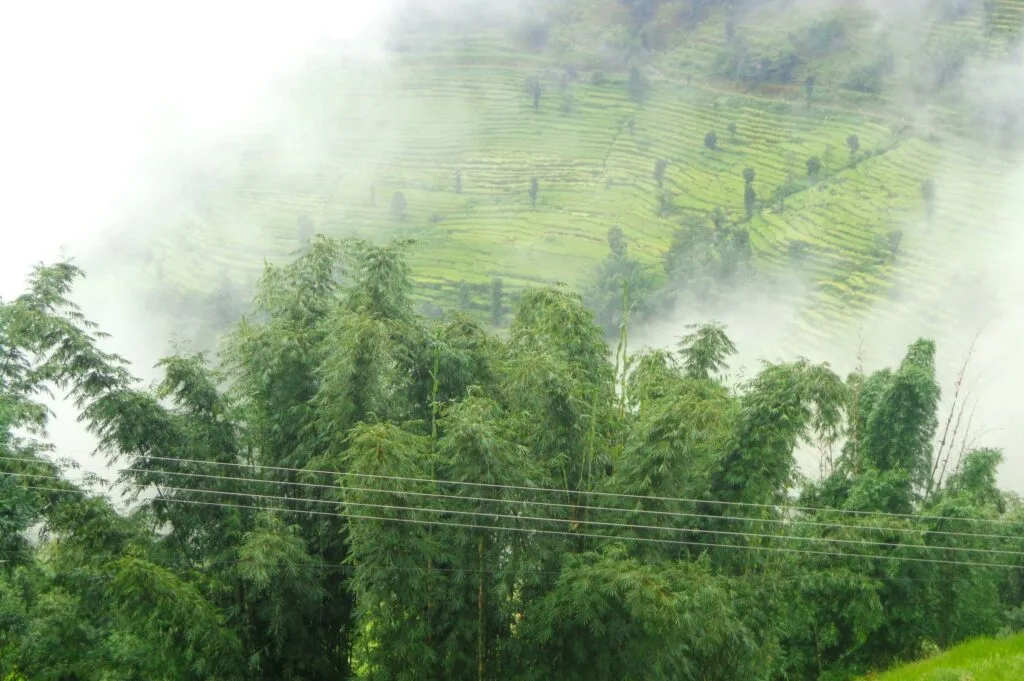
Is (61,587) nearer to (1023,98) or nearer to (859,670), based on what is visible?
(859,670)

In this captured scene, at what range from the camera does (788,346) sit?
49781 mm

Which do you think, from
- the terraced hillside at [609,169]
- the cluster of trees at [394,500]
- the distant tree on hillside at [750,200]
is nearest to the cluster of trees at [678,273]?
the terraced hillside at [609,169]

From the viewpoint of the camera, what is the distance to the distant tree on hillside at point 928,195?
56625 mm

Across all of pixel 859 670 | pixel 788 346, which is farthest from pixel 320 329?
pixel 788 346

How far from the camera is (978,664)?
9.09 metres

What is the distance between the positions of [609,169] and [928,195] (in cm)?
2177

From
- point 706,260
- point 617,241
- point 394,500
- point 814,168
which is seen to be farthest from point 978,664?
point 814,168

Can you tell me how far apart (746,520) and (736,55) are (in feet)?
244

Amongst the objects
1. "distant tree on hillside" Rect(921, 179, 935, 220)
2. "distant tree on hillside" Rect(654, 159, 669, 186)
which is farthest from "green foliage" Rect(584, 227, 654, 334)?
"distant tree on hillside" Rect(921, 179, 935, 220)

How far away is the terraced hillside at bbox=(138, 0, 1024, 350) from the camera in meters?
56.0

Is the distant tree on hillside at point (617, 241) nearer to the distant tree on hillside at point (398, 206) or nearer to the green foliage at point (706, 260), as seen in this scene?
the green foliage at point (706, 260)

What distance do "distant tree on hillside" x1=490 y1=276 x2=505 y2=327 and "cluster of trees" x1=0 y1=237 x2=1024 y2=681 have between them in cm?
3961

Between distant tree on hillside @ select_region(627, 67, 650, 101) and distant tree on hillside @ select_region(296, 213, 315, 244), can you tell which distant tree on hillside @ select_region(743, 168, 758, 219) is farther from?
distant tree on hillside @ select_region(296, 213, 315, 244)

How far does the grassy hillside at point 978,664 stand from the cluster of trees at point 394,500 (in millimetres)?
1730
